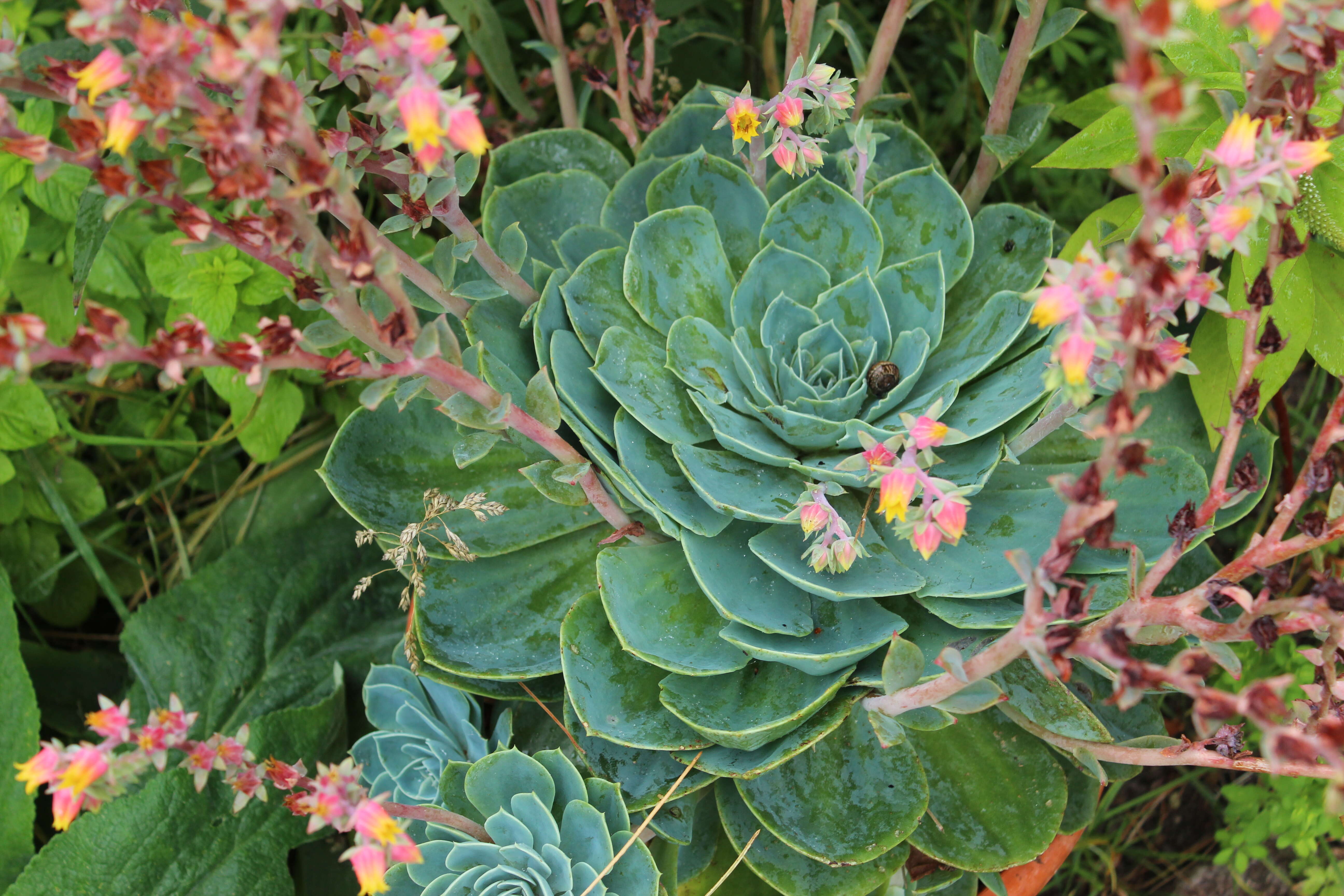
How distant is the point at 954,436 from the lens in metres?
1.05

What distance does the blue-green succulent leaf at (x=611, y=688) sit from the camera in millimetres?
1118

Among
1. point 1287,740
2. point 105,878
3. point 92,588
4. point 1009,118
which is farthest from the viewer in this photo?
point 92,588

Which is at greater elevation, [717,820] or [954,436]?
[954,436]

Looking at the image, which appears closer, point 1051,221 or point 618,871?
point 618,871

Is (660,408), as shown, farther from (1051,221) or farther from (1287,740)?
(1287,740)

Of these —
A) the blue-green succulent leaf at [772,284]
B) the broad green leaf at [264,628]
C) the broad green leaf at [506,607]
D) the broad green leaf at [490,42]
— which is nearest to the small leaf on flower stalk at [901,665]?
the broad green leaf at [506,607]

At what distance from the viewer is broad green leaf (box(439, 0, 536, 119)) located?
1.56 metres

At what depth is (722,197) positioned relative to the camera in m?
1.38

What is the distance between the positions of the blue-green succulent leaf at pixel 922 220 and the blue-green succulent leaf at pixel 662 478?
0.43 metres

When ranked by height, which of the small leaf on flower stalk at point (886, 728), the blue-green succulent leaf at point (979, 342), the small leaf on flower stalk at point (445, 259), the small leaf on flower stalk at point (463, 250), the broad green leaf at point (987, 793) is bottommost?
the broad green leaf at point (987, 793)

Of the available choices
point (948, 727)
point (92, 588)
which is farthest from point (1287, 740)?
point (92, 588)

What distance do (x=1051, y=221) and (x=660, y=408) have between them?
0.56m

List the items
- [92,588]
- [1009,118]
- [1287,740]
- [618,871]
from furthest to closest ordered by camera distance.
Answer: [92,588]
[1009,118]
[618,871]
[1287,740]

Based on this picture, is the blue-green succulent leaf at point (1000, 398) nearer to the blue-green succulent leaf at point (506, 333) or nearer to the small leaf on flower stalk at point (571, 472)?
the small leaf on flower stalk at point (571, 472)
